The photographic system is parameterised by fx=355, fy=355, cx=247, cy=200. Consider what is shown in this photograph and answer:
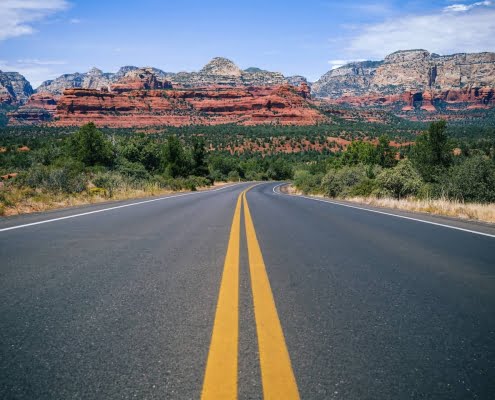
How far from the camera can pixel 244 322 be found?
263 centimetres

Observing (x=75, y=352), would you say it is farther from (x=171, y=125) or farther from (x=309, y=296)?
(x=171, y=125)

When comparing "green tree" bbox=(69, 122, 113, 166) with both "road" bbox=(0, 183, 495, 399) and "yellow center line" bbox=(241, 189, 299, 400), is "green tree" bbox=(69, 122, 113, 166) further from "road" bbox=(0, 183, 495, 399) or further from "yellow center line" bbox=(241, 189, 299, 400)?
"yellow center line" bbox=(241, 189, 299, 400)

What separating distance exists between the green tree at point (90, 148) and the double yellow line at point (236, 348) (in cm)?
3533

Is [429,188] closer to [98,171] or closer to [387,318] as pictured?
[387,318]

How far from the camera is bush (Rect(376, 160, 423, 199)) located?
18.7m

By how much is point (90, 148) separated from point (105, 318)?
120 ft

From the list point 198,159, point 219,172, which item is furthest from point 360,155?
point 219,172

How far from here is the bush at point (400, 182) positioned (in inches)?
737

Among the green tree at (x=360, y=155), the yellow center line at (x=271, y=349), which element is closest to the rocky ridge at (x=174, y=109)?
the green tree at (x=360, y=155)

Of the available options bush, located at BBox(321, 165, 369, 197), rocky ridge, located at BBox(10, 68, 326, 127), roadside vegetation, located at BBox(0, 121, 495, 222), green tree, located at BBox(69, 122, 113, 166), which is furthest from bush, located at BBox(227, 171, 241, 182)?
rocky ridge, located at BBox(10, 68, 326, 127)

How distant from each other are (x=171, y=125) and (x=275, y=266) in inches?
5331

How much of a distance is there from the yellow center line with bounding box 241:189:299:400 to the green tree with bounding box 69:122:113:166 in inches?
1394

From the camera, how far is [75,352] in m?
2.19

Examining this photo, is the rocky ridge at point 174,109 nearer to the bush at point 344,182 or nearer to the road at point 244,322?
the bush at point 344,182
